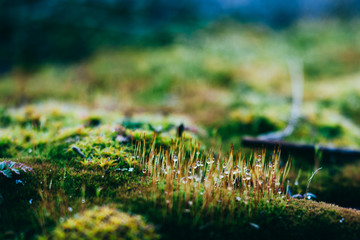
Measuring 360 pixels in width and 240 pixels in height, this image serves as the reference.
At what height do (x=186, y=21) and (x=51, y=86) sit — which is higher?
(x=186, y=21)

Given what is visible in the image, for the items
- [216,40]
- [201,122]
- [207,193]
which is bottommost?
[207,193]

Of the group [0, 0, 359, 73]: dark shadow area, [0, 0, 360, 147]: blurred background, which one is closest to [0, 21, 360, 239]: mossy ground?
[0, 0, 360, 147]: blurred background

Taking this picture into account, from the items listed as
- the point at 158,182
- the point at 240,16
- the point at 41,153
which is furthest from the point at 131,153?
the point at 240,16

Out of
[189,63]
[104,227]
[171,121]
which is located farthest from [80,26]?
[104,227]

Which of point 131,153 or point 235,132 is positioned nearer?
point 131,153

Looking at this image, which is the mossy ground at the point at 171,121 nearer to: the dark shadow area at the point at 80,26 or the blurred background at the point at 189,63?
the blurred background at the point at 189,63

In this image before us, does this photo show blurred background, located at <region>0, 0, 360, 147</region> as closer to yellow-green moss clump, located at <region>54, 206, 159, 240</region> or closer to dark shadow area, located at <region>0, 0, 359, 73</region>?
dark shadow area, located at <region>0, 0, 359, 73</region>

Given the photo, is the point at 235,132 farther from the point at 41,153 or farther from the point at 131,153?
the point at 41,153

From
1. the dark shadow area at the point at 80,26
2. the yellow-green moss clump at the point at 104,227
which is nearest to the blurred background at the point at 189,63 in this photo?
the dark shadow area at the point at 80,26
